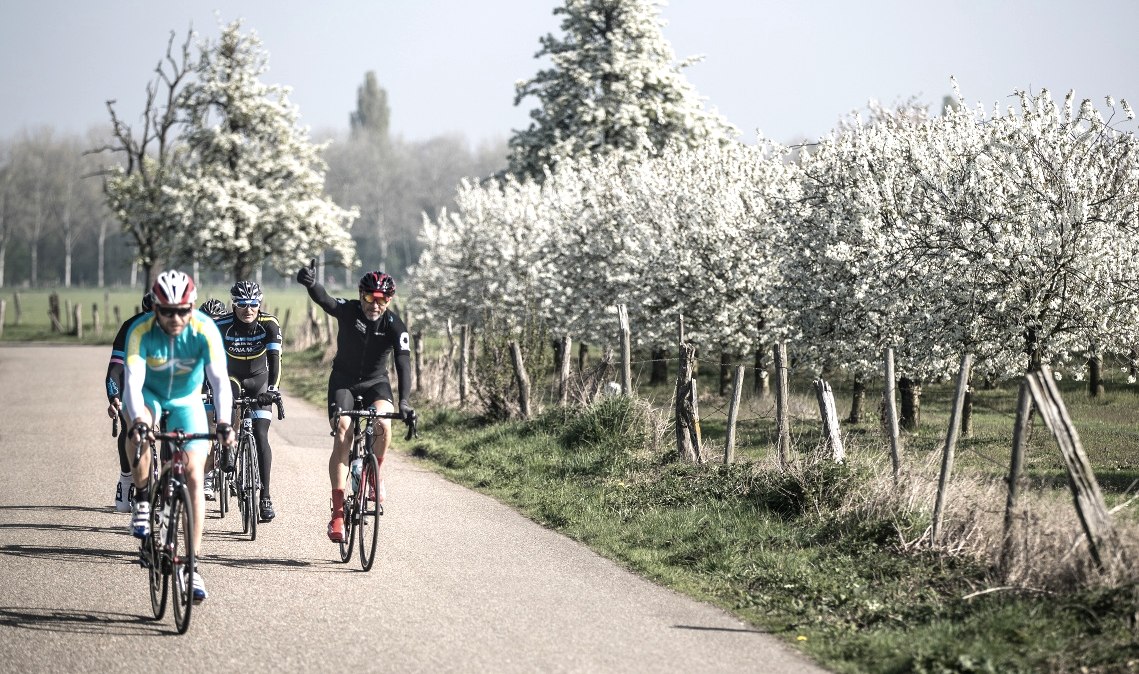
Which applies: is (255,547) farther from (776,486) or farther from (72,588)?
(776,486)

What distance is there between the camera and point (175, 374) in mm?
7070

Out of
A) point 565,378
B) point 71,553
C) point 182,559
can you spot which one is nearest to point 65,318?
point 565,378

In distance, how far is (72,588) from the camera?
7.29 m

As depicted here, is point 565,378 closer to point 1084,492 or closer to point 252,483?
point 252,483

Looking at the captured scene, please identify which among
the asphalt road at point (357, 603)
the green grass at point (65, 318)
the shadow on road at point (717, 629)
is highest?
the green grass at point (65, 318)

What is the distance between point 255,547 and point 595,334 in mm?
20254

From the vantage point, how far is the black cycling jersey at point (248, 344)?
9.89 meters

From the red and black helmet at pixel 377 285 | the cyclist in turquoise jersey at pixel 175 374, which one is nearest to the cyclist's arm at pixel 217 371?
the cyclist in turquoise jersey at pixel 175 374

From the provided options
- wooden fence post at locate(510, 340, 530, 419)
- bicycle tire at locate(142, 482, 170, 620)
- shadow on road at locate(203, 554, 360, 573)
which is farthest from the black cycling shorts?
wooden fence post at locate(510, 340, 530, 419)

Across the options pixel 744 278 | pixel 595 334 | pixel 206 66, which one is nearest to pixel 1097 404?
pixel 744 278

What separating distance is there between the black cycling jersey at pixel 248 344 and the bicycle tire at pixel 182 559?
3337 mm

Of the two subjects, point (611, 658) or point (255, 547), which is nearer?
point (611, 658)

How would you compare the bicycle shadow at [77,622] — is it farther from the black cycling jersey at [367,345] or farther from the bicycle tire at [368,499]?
the black cycling jersey at [367,345]

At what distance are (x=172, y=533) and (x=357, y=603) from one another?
1.27 metres
